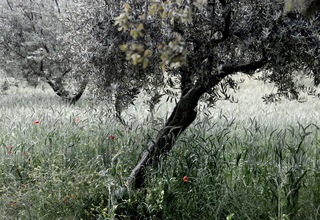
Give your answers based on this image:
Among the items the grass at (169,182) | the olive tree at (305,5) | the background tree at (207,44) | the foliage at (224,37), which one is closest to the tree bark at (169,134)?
the background tree at (207,44)

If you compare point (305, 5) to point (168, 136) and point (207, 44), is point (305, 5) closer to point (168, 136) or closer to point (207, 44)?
point (207, 44)

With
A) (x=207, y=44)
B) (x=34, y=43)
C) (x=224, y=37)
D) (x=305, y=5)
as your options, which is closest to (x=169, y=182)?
(x=207, y=44)

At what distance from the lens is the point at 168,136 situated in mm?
4965

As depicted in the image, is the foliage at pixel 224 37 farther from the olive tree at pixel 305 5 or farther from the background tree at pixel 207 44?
the olive tree at pixel 305 5

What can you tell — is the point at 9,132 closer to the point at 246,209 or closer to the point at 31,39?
the point at 246,209

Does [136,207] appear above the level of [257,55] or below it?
below

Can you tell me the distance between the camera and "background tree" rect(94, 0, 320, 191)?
3979 mm

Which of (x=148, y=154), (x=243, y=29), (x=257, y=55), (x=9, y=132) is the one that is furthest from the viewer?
(x=9, y=132)

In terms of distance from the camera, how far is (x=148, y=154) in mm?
5043

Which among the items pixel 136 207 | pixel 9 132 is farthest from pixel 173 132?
pixel 9 132

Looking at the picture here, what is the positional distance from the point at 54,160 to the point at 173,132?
1618 millimetres

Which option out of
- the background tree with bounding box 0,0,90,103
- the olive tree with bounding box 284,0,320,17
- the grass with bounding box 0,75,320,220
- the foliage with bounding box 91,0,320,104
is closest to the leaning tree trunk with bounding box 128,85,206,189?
the grass with bounding box 0,75,320,220

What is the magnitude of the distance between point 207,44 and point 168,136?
135 cm

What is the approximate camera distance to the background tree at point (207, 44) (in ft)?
13.1
